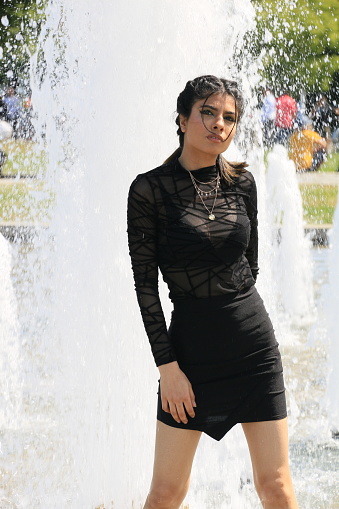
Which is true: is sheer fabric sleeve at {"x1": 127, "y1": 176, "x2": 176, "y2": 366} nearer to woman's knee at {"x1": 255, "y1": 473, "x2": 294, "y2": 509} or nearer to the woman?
the woman

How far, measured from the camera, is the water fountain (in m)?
4.22

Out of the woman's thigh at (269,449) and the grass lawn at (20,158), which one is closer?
the woman's thigh at (269,449)

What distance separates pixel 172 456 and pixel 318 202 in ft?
44.9

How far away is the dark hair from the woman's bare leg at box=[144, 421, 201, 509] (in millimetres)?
766

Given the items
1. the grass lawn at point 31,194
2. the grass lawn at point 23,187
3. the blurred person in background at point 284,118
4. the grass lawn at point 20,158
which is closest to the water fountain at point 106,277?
the grass lawn at point 23,187

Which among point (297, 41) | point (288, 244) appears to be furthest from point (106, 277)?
point (297, 41)

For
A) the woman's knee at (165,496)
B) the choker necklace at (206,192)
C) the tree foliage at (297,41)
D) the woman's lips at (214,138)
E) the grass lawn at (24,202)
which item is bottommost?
the grass lawn at (24,202)

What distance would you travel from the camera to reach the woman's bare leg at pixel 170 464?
275 cm

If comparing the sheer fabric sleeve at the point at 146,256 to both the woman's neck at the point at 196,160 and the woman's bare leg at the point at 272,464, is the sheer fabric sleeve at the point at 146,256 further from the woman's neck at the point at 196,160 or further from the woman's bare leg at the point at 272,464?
the woman's bare leg at the point at 272,464

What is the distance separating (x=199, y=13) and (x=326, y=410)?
92.2 inches

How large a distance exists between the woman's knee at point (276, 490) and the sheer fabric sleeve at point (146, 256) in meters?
0.44

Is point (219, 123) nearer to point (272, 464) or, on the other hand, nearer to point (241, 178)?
point (241, 178)

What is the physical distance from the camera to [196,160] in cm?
286

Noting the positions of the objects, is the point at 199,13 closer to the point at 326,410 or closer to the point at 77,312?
the point at 77,312
